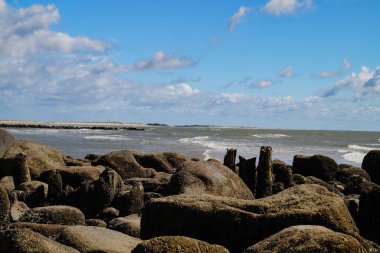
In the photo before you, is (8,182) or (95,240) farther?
(8,182)

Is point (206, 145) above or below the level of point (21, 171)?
below

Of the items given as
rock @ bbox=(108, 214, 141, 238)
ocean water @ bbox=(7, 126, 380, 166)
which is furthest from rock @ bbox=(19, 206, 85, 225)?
ocean water @ bbox=(7, 126, 380, 166)

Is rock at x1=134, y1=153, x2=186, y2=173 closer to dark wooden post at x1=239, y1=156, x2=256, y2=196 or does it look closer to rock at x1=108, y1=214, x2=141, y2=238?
dark wooden post at x1=239, y1=156, x2=256, y2=196

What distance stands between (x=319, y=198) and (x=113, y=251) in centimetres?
280

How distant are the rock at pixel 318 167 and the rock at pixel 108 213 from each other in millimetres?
9623

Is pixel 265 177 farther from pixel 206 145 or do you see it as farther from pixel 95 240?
pixel 206 145

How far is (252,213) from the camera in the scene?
22.0ft

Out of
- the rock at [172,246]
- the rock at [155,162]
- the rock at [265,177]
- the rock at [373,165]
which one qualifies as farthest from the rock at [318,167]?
the rock at [172,246]

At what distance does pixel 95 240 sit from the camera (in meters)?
6.16

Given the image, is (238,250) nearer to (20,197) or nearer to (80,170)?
(20,197)

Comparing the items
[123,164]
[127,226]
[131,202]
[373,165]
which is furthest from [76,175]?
[373,165]

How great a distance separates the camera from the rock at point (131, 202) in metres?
10.1

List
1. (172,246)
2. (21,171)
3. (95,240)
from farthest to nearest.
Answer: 1. (21,171)
2. (95,240)
3. (172,246)

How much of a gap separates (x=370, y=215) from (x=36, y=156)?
32.7 feet
